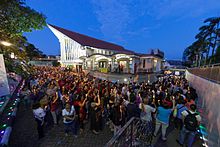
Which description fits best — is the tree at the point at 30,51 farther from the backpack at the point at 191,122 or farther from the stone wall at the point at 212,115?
the stone wall at the point at 212,115

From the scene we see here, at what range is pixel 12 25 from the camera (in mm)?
4625

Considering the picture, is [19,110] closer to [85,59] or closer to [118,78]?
[118,78]

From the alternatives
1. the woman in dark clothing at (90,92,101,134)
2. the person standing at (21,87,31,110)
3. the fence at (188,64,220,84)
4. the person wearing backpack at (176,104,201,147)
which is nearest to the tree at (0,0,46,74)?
the woman in dark clothing at (90,92,101,134)

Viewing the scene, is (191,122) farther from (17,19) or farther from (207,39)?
(207,39)

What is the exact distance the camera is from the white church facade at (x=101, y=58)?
20191mm

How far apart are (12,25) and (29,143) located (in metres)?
4.20

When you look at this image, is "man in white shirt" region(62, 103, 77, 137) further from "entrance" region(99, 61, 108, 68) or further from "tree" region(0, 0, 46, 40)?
"entrance" region(99, 61, 108, 68)

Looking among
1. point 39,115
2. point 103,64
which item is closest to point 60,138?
point 39,115

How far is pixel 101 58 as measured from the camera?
23.8 metres

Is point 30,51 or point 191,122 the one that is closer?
point 191,122

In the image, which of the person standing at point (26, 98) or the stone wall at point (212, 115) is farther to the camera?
the person standing at point (26, 98)

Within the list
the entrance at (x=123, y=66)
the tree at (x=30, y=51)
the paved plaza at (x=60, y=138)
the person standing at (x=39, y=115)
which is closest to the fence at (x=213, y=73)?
the paved plaza at (x=60, y=138)

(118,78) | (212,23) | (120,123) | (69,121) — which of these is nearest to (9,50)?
(69,121)

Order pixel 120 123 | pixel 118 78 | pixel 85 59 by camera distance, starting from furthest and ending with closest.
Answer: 1. pixel 85 59
2. pixel 118 78
3. pixel 120 123
